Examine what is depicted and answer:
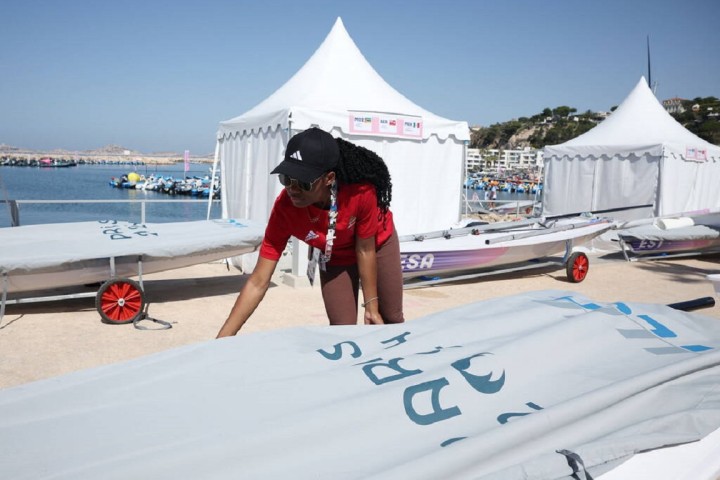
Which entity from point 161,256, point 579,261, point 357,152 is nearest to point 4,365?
point 161,256

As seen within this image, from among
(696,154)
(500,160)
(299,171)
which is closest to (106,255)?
(299,171)

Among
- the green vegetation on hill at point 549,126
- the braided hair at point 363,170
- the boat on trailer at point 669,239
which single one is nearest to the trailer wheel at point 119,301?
the braided hair at point 363,170

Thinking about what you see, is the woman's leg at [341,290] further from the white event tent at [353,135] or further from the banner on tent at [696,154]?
the banner on tent at [696,154]

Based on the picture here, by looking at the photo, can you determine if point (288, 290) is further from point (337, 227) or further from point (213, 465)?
point (213, 465)

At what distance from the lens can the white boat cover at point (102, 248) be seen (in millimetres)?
5227

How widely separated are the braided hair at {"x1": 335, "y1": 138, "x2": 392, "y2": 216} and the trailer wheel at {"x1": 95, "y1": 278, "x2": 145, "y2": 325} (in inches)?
159

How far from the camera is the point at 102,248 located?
5621 millimetres

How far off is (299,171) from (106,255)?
419cm

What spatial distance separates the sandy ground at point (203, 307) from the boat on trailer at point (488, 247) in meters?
0.28

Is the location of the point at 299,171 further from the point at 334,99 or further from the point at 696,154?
the point at 696,154

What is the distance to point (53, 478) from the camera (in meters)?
1.27

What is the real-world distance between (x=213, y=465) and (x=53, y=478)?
1.25 ft

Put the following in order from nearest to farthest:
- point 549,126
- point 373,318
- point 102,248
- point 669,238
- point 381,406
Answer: point 381,406 < point 373,318 < point 102,248 < point 669,238 < point 549,126

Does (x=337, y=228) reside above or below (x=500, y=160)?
below
